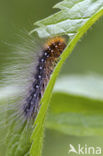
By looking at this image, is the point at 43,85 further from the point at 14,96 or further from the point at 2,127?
the point at 2,127

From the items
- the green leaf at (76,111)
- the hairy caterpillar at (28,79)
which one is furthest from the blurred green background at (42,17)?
the hairy caterpillar at (28,79)

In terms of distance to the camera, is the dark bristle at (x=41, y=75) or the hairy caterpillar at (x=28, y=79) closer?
the hairy caterpillar at (x=28, y=79)

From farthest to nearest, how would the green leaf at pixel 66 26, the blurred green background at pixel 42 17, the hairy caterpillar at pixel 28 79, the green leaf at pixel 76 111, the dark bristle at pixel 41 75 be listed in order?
the blurred green background at pixel 42 17, the green leaf at pixel 76 111, the dark bristle at pixel 41 75, the hairy caterpillar at pixel 28 79, the green leaf at pixel 66 26

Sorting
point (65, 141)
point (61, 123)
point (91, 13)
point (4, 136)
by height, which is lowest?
point (65, 141)

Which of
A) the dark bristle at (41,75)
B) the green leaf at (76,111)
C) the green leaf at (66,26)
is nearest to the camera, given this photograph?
the green leaf at (66,26)

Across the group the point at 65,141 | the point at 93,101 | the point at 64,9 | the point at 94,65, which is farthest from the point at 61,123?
the point at 94,65

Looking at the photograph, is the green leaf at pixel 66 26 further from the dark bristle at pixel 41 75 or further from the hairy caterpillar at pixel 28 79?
the dark bristle at pixel 41 75

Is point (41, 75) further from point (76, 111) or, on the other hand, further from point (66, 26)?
point (66, 26)
